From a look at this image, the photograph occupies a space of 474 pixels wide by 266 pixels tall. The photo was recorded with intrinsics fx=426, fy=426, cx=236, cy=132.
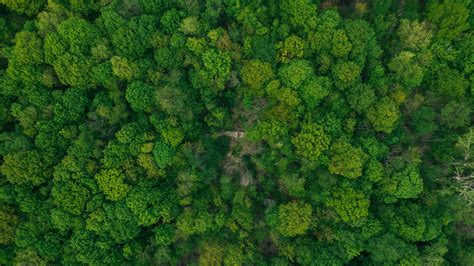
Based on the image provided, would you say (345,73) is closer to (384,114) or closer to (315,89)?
(315,89)

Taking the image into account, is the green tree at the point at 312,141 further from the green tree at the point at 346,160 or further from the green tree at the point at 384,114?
the green tree at the point at 384,114

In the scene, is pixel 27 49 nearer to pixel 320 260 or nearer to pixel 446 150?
pixel 320 260

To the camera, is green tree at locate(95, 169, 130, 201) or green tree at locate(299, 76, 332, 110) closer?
green tree at locate(95, 169, 130, 201)

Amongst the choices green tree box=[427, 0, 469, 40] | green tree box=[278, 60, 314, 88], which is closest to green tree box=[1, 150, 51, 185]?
green tree box=[278, 60, 314, 88]

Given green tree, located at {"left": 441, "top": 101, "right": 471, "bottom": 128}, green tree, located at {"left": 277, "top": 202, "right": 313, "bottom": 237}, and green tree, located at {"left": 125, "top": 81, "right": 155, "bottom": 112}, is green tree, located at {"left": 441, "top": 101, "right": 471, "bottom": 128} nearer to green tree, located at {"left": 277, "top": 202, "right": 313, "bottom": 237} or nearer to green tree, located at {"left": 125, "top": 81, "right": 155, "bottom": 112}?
green tree, located at {"left": 277, "top": 202, "right": 313, "bottom": 237}

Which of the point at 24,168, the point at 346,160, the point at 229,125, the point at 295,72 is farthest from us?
the point at 229,125

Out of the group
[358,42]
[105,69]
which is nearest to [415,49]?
[358,42]

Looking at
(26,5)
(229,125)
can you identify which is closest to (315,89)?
(229,125)

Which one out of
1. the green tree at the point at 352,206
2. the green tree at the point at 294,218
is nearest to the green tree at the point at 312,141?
the green tree at the point at 352,206
